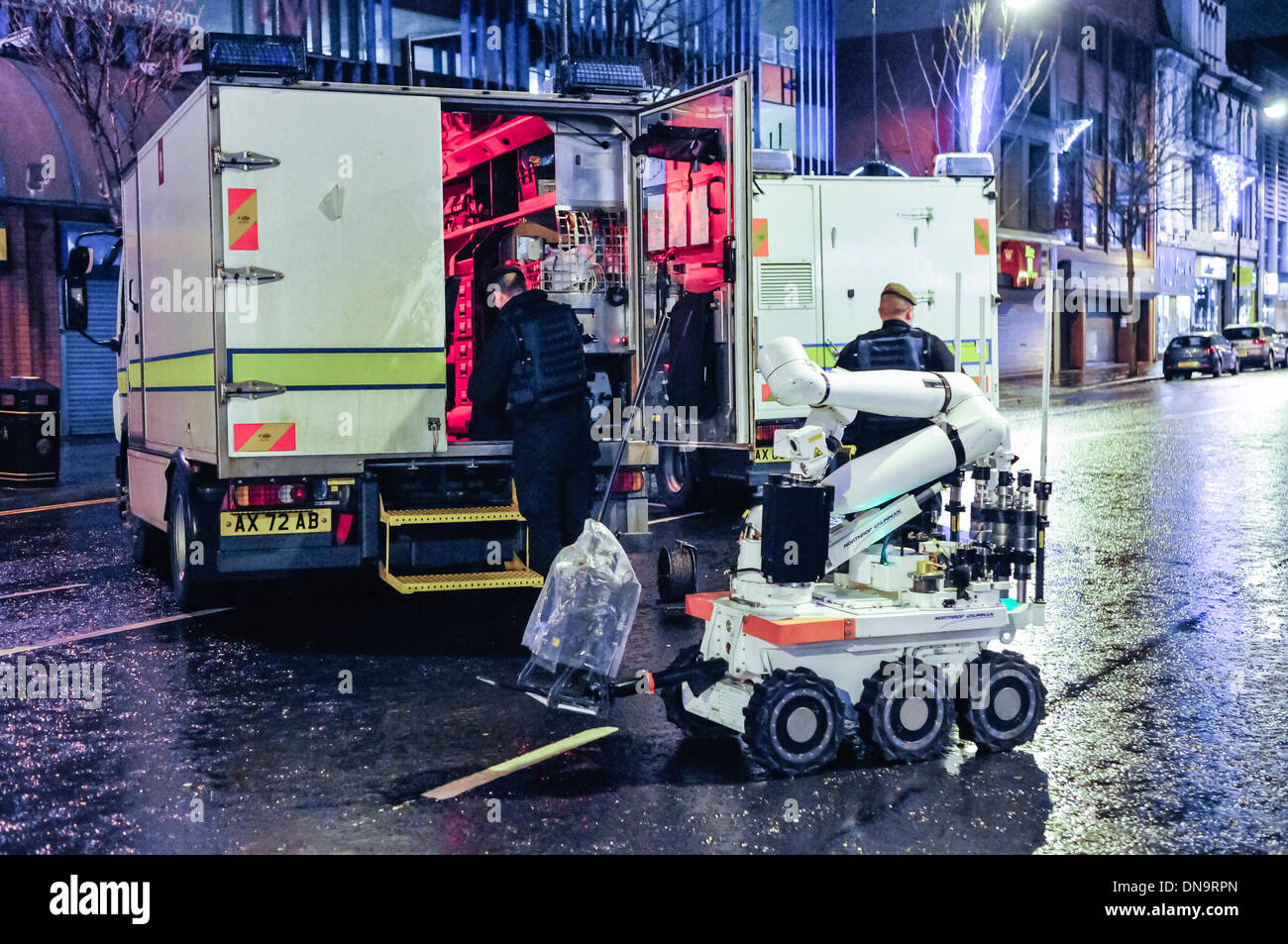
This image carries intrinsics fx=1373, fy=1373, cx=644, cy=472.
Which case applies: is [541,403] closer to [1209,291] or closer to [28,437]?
[28,437]

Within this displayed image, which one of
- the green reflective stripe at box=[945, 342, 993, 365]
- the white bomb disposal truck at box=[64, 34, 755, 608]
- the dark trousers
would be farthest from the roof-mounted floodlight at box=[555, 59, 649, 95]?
the green reflective stripe at box=[945, 342, 993, 365]

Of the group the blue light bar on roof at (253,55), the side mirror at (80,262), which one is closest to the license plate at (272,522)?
the blue light bar on roof at (253,55)

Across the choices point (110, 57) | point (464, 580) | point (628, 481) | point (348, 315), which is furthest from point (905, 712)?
point (110, 57)

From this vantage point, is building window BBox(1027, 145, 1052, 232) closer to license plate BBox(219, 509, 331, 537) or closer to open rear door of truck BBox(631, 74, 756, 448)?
open rear door of truck BBox(631, 74, 756, 448)

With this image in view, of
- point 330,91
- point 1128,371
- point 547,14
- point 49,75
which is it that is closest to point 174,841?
point 330,91

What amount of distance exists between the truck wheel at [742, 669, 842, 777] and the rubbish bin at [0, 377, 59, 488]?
13658 mm

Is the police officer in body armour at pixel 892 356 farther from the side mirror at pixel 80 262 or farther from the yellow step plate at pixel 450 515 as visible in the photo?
the side mirror at pixel 80 262

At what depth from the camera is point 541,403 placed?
7863 mm

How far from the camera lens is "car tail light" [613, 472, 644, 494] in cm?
893

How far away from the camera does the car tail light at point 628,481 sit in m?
8.93

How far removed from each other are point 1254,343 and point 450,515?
1692 inches

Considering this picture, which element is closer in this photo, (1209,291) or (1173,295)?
(1173,295)

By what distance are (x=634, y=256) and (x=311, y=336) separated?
8.14 ft

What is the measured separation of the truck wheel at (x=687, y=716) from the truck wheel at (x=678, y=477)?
7.81 metres
